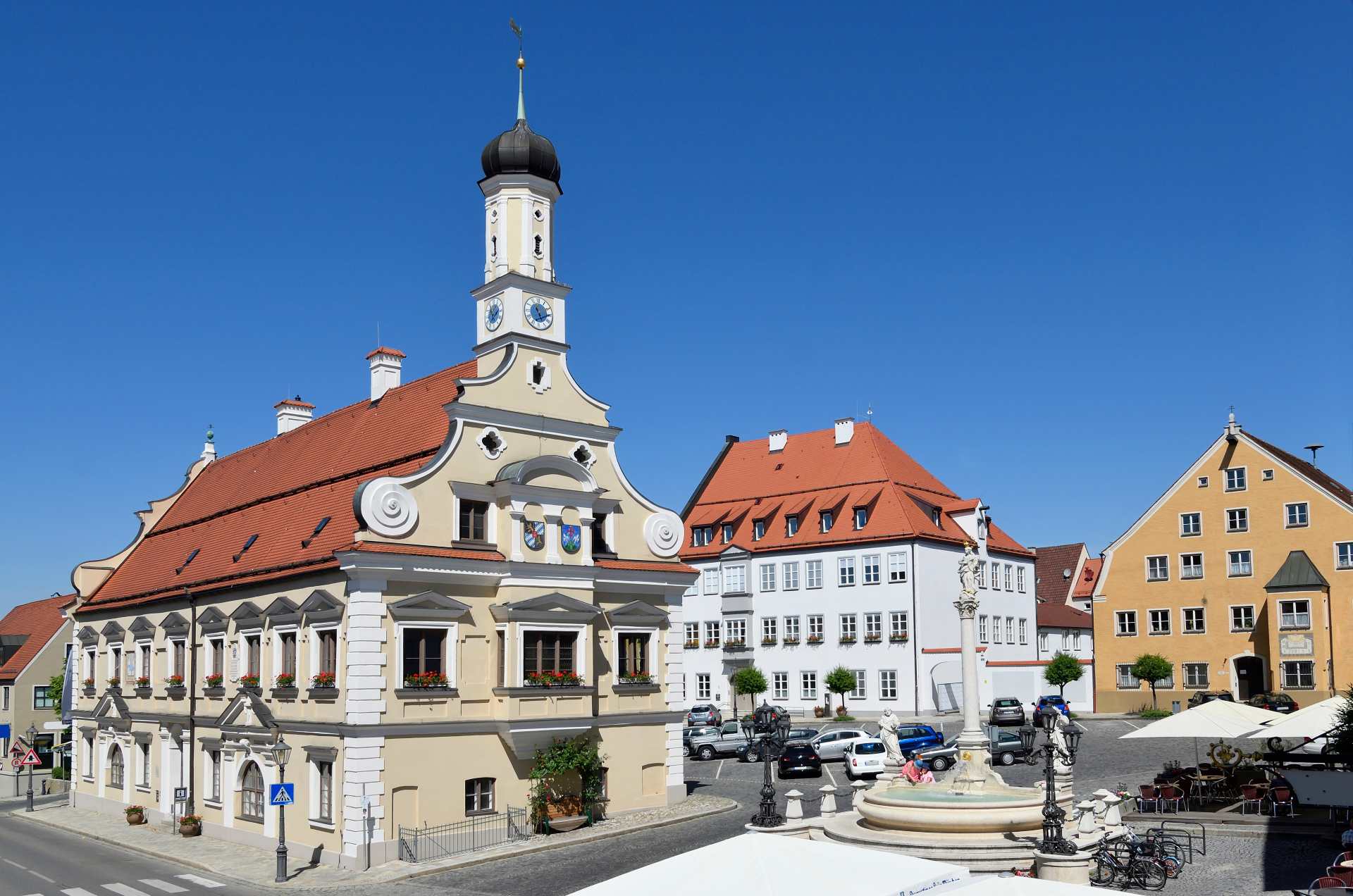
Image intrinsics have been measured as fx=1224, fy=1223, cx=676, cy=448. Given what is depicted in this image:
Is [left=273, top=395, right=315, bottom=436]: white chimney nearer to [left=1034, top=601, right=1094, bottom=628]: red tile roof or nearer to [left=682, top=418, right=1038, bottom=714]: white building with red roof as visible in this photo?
[left=682, top=418, right=1038, bottom=714]: white building with red roof

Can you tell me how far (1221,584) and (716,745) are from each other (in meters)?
28.9

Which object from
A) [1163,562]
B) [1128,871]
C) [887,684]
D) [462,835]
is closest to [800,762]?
[462,835]

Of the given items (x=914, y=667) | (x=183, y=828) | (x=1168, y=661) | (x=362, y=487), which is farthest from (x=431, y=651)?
(x=1168, y=661)

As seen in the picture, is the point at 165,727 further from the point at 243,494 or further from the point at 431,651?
the point at 431,651

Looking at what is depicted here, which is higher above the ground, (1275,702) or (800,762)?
(1275,702)

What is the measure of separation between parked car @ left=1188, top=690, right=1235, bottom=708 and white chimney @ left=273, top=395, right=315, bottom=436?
4391 centimetres

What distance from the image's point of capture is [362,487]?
32281 mm

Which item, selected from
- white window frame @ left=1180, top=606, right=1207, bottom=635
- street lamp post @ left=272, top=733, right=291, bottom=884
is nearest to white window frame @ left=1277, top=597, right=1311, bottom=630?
white window frame @ left=1180, top=606, right=1207, bottom=635

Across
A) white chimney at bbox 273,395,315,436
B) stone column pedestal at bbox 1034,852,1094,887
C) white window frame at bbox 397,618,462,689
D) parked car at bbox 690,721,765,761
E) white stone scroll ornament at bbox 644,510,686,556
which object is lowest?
parked car at bbox 690,721,765,761

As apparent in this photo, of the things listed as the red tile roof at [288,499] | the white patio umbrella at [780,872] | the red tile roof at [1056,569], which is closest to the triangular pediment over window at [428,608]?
the red tile roof at [288,499]

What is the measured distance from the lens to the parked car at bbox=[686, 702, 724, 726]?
191 feet

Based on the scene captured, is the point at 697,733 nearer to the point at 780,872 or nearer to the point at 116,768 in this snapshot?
the point at 116,768

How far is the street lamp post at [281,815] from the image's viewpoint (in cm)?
3033

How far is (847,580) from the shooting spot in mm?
67000
